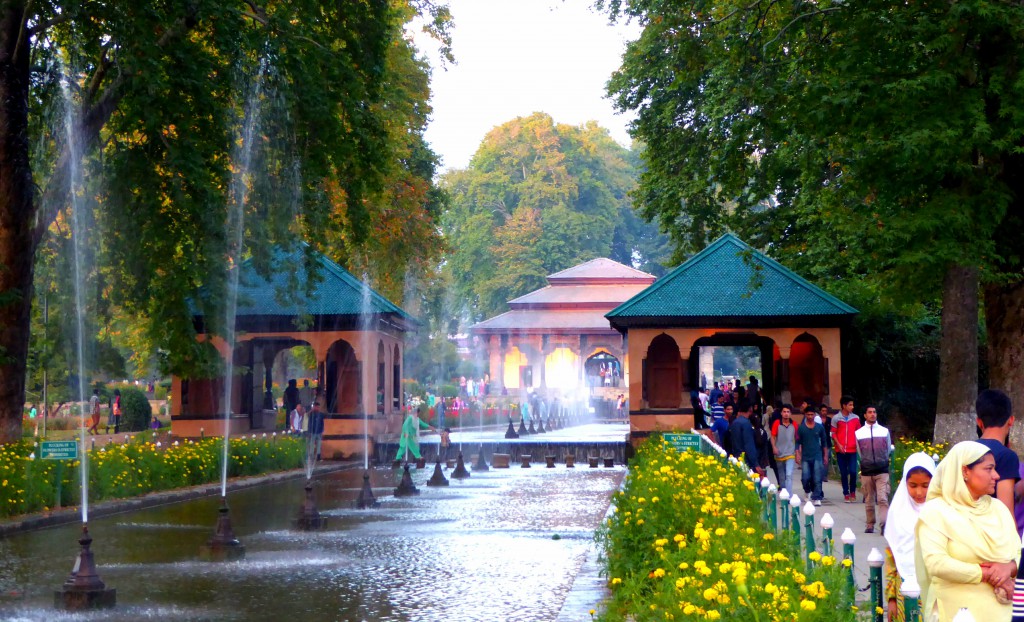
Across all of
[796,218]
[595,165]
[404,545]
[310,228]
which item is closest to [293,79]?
[310,228]

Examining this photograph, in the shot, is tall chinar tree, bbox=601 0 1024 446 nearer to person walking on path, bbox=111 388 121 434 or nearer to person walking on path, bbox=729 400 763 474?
person walking on path, bbox=729 400 763 474

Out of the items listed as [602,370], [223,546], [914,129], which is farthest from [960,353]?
[602,370]

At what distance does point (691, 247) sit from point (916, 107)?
16.5 meters

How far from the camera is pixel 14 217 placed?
21.5 m

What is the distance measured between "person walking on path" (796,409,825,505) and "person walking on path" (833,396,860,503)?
37 centimetres

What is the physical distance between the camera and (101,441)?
39.6m

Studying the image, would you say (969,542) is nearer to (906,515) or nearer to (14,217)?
(906,515)

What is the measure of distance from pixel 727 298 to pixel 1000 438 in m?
25.0

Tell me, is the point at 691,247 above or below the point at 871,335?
above

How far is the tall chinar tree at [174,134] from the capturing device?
2125 centimetres

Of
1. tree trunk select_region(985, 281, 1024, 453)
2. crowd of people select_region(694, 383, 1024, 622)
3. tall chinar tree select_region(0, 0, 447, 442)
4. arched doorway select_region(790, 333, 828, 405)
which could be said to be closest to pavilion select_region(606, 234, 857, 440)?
arched doorway select_region(790, 333, 828, 405)

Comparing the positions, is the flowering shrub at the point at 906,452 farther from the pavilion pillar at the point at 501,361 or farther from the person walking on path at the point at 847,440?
the pavilion pillar at the point at 501,361

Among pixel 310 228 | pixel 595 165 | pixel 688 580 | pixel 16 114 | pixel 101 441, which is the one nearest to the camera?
pixel 688 580

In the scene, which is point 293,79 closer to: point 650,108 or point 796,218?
point 650,108
